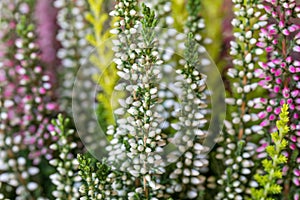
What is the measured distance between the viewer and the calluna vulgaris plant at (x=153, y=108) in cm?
68

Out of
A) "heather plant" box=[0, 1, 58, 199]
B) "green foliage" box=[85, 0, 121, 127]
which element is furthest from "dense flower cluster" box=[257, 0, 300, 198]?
"heather plant" box=[0, 1, 58, 199]

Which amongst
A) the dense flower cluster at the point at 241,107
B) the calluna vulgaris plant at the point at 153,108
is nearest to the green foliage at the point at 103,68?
the calluna vulgaris plant at the point at 153,108

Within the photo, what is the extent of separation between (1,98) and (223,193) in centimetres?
38

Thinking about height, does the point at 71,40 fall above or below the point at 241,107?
above

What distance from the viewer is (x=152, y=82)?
66cm

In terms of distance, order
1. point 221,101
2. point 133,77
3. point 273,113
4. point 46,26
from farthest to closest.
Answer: point 46,26
point 221,101
point 273,113
point 133,77

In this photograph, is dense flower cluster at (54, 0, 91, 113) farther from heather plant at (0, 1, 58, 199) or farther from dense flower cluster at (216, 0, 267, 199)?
dense flower cluster at (216, 0, 267, 199)

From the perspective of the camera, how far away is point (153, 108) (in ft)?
2.27

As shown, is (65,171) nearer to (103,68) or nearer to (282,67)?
(103,68)

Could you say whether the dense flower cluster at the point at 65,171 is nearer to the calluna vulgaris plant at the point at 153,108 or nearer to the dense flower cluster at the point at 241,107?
the calluna vulgaris plant at the point at 153,108

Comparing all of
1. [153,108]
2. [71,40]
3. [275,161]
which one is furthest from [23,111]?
[275,161]

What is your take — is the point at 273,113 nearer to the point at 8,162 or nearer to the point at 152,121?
the point at 152,121

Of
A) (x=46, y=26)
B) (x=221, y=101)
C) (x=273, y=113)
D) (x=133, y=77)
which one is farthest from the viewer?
(x=46, y=26)

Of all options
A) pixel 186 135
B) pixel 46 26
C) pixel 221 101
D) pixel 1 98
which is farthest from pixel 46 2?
pixel 186 135
